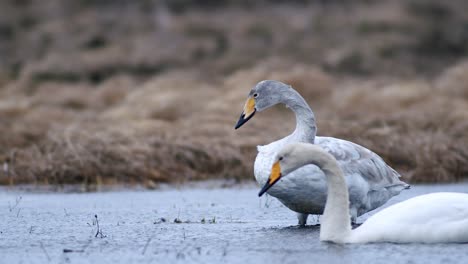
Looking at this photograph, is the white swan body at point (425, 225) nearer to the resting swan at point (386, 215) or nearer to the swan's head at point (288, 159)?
the resting swan at point (386, 215)

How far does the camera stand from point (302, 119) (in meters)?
8.56

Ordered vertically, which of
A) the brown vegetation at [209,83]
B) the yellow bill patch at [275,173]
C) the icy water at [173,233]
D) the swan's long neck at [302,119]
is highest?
the brown vegetation at [209,83]

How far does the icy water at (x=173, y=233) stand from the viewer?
6676 millimetres

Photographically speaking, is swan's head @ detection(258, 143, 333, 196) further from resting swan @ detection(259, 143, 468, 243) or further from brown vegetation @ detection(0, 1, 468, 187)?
brown vegetation @ detection(0, 1, 468, 187)

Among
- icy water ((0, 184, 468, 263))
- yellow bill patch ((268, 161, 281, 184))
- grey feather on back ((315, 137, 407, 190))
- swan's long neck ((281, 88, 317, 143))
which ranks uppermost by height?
swan's long neck ((281, 88, 317, 143))

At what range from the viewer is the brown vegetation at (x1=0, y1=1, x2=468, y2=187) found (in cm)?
1247

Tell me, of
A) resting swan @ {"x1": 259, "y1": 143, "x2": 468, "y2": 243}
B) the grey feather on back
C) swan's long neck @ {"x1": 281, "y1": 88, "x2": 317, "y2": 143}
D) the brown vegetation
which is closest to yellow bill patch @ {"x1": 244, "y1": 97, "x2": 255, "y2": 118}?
swan's long neck @ {"x1": 281, "y1": 88, "x2": 317, "y2": 143}

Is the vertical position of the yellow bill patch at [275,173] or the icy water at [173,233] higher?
the yellow bill patch at [275,173]

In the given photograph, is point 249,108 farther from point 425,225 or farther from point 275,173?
point 425,225

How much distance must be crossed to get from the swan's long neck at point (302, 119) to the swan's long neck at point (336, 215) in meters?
1.40

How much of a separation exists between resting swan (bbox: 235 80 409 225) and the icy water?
0.96 ft

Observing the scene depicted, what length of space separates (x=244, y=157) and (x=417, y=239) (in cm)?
599

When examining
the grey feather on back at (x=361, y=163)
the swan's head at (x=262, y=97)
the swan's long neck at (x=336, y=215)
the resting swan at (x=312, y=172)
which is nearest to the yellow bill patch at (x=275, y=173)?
the swan's long neck at (x=336, y=215)

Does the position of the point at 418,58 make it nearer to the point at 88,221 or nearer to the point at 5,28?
the point at 5,28
